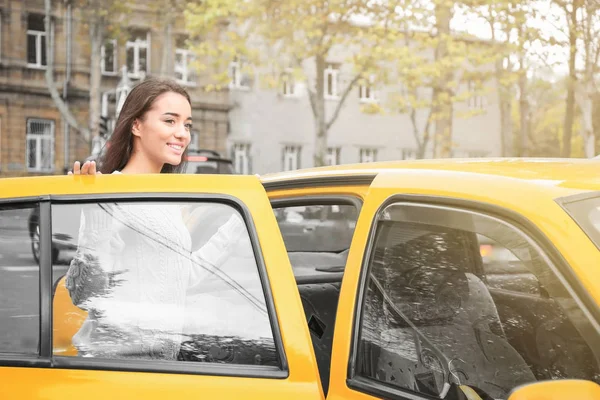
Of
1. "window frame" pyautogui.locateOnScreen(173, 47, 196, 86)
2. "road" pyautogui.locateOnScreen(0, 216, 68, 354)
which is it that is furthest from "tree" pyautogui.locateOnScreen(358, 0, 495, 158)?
"road" pyautogui.locateOnScreen(0, 216, 68, 354)

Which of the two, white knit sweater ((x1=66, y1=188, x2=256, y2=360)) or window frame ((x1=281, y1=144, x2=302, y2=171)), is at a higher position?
white knit sweater ((x1=66, y1=188, x2=256, y2=360))

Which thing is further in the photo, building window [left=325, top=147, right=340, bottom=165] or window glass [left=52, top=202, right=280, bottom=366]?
building window [left=325, top=147, right=340, bottom=165]

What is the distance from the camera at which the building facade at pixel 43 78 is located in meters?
33.6

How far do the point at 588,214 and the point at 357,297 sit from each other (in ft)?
2.32

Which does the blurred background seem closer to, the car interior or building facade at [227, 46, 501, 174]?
building facade at [227, 46, 501, 174]

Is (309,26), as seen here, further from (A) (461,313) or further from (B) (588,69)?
(A) (461,313)

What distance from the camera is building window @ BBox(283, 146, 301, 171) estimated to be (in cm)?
3959

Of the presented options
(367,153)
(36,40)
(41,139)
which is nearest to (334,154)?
(367,153)

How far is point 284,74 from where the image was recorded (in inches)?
1265

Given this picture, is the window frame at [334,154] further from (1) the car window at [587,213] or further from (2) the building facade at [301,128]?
(1) the car window at [587,213]

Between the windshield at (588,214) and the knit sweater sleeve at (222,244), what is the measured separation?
32.1 inches

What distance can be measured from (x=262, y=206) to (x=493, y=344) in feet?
2.23

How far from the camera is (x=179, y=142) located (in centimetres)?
292

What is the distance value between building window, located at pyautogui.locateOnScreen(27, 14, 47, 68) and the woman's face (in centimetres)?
3349
